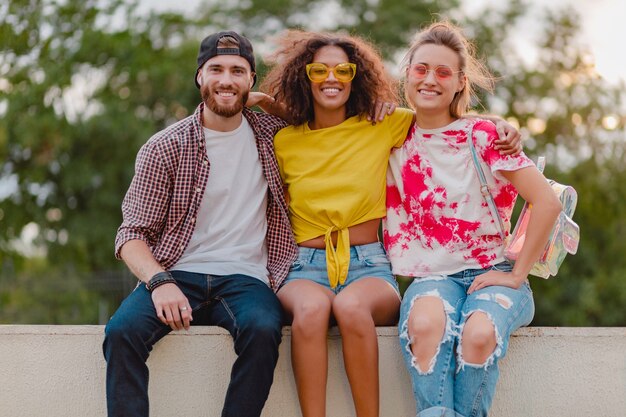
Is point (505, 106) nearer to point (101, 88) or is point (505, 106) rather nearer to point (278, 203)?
point (101, 88)

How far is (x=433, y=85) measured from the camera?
3.67m

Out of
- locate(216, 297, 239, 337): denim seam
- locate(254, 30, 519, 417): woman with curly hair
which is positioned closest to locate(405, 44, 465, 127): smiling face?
locate(254, 30, 519, 417): woman with curly hair

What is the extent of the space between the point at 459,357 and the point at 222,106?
1.53 m

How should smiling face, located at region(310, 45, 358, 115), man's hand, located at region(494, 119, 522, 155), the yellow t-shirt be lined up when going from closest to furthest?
man's hand, located at region(494, 119, 522, 155) < the yellow t-shirt < smiling face, located at region(310, 45, 358, 115)

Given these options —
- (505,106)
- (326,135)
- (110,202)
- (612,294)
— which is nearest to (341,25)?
(505,106)

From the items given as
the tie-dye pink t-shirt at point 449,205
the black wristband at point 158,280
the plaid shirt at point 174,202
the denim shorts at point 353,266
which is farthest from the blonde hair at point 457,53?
the black wristband at point 158,280

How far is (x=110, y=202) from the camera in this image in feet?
50.6

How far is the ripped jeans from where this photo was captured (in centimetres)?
312

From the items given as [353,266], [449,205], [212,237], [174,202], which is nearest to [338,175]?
[353,266]

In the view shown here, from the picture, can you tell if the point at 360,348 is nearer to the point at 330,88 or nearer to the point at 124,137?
the point at 330,88

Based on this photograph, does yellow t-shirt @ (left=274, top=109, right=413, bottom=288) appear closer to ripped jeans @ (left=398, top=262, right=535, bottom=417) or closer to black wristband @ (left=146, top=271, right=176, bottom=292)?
ripped jeans @ (left=398, top=262, right=535, bottom=417)

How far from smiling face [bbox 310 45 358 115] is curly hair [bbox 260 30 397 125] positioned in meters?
0.04

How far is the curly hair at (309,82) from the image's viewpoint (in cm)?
399

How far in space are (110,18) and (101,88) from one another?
1305 millimetres
